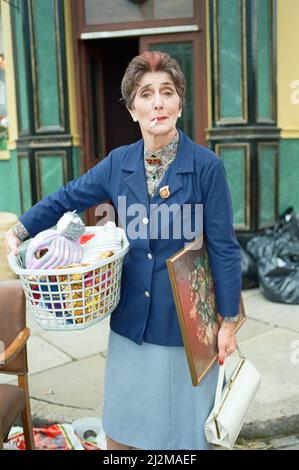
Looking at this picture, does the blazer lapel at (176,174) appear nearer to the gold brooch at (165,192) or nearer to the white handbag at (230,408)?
the gold brooch at (165,192)

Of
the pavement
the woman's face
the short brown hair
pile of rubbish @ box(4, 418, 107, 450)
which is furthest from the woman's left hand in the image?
the pavement

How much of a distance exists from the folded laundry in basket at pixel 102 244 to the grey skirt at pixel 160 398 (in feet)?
1.48

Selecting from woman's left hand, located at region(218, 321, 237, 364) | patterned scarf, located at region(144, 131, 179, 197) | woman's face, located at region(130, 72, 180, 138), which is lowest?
woman's left hand, located at region(218, 321, 237, 364)

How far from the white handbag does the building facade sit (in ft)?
12.5

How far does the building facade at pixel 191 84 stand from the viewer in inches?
221

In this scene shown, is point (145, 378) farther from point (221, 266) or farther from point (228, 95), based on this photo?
point (228, 95)

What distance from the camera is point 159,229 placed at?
6.60 feet

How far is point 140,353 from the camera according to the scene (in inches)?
83.8

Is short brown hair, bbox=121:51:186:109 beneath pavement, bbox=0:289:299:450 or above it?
above

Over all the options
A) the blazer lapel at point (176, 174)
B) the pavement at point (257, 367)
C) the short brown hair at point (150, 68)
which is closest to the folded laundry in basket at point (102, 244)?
the blazer lapel at point (176, 174)

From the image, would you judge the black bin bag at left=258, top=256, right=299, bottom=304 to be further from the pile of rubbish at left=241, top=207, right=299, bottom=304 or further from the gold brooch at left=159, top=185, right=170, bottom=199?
the gold brooch at left=159, top=185, right=170, bottom=199

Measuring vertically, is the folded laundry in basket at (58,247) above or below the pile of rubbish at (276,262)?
above

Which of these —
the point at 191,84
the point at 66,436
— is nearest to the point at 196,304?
the point at 66,436

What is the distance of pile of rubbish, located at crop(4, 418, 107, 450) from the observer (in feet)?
9.38
